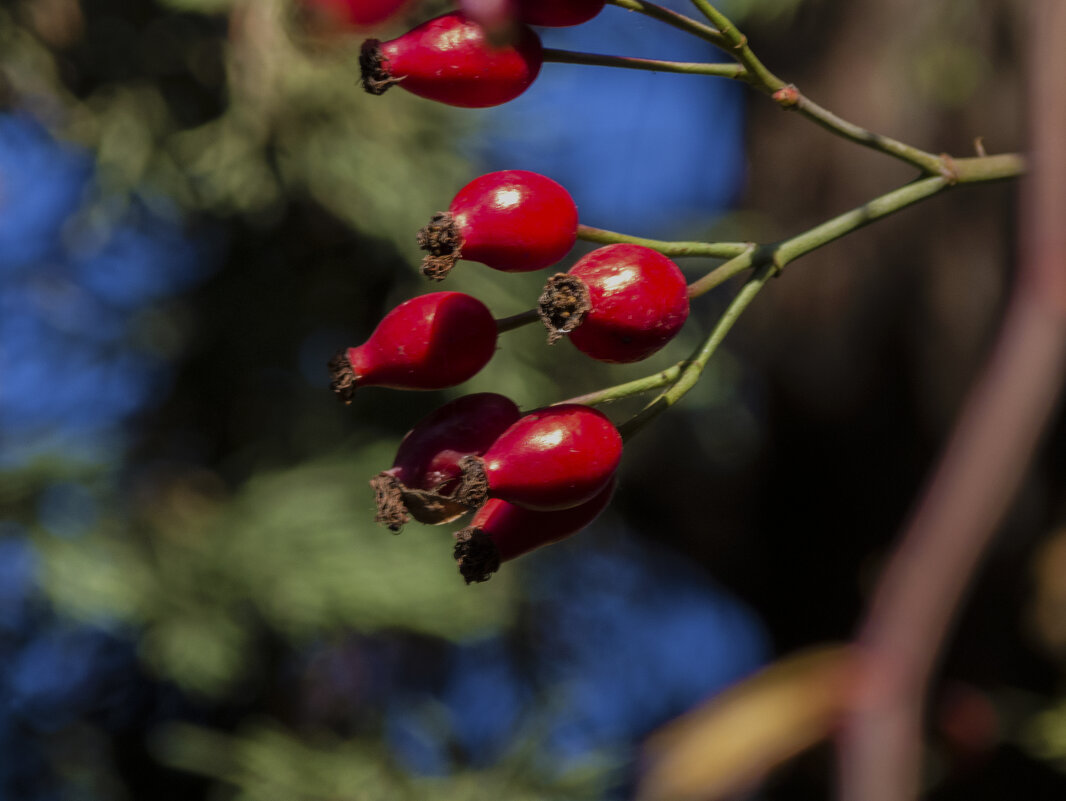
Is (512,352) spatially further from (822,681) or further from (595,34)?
(822,681)

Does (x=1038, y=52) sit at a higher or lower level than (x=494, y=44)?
lower

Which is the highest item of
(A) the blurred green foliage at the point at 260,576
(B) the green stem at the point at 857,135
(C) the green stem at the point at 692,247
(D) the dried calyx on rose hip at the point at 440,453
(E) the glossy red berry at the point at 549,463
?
(A) the blurred green foliage at the point at 260,576

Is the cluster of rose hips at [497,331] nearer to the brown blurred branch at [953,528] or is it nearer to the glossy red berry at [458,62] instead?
the glossy red berry at [458,62]

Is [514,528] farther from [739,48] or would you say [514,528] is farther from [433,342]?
[739,48]

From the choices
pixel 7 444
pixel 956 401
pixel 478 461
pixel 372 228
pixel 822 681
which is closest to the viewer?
pixel 822 681

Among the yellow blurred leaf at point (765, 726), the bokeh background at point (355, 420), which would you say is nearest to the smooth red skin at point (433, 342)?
the yellow blurred leaf at point (765, 726)

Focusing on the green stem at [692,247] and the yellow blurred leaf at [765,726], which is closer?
the yellow blurred leaf at [765,726]

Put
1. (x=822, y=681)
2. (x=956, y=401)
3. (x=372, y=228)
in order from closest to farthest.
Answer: (x=822, y=681) < (x=372, y=228) < (x=956, y=401)

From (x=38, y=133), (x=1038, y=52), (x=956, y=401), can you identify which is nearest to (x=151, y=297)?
(x=38, y=133)

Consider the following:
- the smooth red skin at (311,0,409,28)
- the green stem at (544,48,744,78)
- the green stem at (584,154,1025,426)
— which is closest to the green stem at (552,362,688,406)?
the green stem at (584,154,1025,426)
